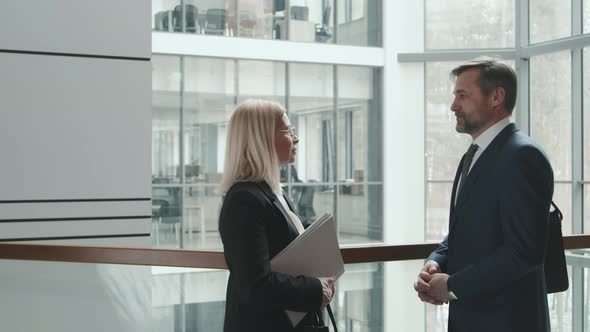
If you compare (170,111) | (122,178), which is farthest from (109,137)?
(170,111)

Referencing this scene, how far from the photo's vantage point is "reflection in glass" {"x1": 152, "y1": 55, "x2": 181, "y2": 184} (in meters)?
15.0

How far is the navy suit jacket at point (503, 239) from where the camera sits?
101 inches

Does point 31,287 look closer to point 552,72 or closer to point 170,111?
point 170,111

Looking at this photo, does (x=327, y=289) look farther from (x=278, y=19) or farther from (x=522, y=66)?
(x=278, y=19)

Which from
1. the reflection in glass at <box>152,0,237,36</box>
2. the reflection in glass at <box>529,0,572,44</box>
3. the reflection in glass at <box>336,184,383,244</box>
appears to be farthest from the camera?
the reflection in glass at <box>336,184,383,244</box>

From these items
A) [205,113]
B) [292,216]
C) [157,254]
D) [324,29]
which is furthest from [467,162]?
[324,29]

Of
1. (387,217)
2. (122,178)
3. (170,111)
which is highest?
(170,111)

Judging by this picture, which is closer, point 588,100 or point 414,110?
point 588,100

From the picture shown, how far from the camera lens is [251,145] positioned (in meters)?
2.59

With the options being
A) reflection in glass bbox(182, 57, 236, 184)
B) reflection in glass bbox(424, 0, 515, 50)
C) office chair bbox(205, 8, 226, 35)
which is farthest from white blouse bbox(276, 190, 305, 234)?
reflection in glass bbox(424, 0, 515, 50)

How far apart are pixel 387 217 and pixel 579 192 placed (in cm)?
445

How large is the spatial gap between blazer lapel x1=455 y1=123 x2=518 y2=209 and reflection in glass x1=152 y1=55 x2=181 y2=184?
12.6 meters

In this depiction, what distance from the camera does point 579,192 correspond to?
13711 mm

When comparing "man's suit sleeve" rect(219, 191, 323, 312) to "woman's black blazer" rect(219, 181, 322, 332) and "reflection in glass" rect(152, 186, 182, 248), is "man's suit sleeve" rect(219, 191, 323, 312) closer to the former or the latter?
"woman's black blazer" rect(219, 181, 322, 332)
